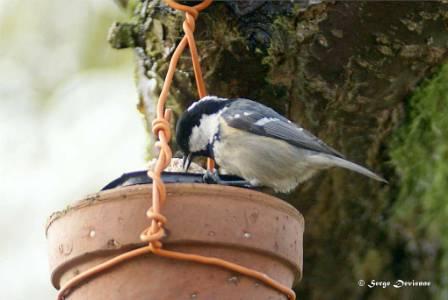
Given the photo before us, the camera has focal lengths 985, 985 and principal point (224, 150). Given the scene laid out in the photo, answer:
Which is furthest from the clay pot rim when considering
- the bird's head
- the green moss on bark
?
the green moss on bark

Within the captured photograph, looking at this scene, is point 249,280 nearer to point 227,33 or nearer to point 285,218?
point 285,218

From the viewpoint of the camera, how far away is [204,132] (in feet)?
9.17

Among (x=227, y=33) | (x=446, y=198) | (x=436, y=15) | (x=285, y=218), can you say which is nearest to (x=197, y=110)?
(x=227, y=33)

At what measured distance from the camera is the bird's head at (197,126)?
2711 mm

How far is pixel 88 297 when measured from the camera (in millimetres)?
2051

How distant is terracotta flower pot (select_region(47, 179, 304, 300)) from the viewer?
78.5 inches

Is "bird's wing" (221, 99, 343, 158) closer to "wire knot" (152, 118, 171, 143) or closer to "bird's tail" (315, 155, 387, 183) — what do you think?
"bird's tail" (315, 155, 387, 183)

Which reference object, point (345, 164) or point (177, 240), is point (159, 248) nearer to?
point (177, 240)

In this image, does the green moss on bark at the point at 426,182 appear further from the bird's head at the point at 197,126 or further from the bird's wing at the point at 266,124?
the bird's head at the point at 197,126

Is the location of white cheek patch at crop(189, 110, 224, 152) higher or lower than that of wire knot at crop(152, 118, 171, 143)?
lower

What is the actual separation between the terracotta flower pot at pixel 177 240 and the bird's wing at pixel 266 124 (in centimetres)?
74

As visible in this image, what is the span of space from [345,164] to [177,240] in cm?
97

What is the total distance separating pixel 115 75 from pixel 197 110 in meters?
1.94

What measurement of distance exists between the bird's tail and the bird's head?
336 mm
